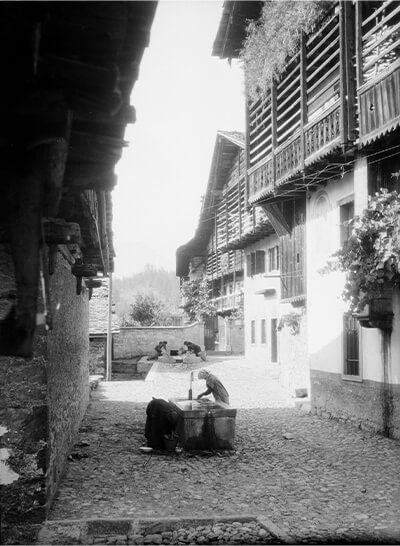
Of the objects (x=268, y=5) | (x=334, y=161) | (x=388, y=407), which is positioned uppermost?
(x=268, y=5)

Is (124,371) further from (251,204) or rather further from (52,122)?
(52,122)

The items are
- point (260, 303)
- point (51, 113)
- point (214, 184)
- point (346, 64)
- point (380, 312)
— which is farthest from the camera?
point (214, 184)

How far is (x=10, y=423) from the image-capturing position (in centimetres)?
609

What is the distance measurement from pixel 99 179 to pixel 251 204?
1507 centimetres

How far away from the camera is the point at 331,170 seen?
13281mm

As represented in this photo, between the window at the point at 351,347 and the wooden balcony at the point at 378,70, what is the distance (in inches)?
159

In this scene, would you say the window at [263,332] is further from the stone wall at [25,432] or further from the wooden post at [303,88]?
the stone wall at [25,432]

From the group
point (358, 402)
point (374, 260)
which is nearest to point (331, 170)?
point (374, 260)

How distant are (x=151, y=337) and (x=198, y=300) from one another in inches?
211

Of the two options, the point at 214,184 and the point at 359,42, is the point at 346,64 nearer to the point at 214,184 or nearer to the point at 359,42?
the point at 359,42

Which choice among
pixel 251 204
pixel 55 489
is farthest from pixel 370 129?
pixel 55 489

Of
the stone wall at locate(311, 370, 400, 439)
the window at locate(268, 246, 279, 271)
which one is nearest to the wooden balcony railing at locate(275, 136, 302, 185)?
the stone wall at locate(311, 370, 400, 439)

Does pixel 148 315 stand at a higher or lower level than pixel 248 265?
lower

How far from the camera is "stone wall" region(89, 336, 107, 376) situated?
23.7 m
